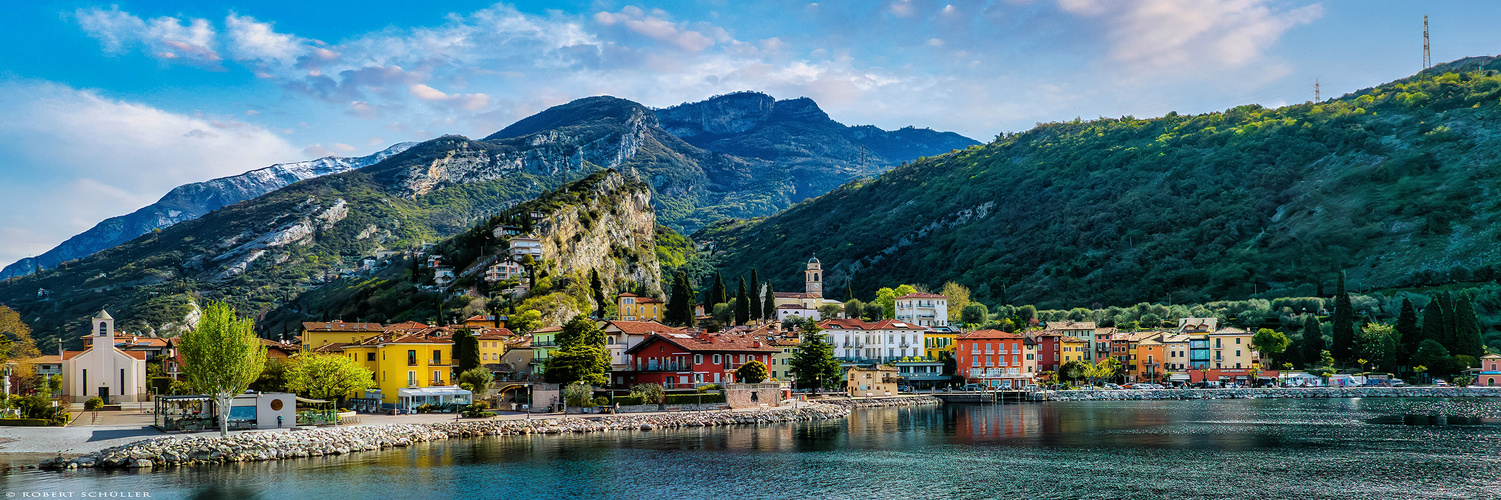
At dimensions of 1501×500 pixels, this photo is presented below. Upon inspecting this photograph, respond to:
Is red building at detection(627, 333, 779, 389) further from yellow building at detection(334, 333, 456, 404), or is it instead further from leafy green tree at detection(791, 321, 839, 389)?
yellow building at detection(334, 333, 456, 404)

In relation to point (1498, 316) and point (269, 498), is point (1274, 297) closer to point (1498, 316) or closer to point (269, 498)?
point (1498, 316)

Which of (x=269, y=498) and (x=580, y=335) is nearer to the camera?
(x=269, y=498)

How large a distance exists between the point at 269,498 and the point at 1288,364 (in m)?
117

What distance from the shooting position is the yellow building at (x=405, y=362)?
7100 centimetres

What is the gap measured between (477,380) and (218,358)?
22594mm

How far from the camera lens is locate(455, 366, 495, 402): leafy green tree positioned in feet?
238

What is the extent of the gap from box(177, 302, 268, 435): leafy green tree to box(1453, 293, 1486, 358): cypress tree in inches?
4708

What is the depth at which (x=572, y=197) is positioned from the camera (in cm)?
17862

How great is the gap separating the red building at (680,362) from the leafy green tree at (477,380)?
11.2 m

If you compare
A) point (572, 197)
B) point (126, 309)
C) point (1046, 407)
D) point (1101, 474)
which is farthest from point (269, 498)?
point (126, 309)

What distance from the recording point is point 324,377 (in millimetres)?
65625

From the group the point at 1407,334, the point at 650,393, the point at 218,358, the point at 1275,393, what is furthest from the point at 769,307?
the point at 218,358

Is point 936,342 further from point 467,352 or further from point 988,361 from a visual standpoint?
point 467,352

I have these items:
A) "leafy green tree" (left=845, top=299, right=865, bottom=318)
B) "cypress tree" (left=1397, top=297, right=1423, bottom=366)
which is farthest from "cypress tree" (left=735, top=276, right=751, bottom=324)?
"cypress tree" (left=1397, top=297, right=1423, bottom=366)
